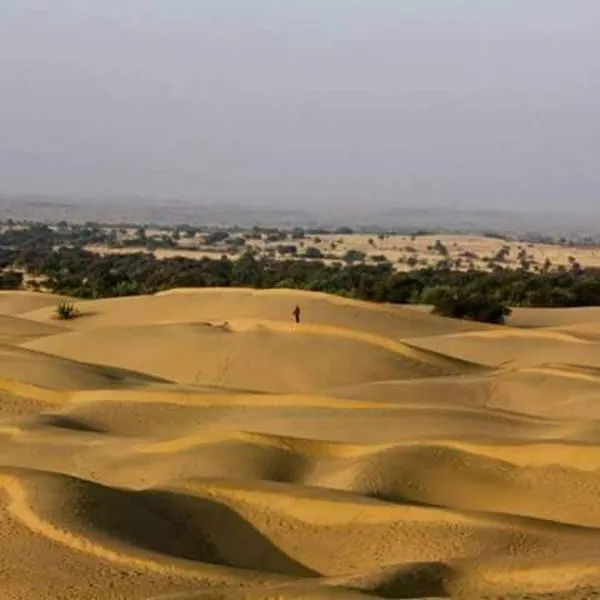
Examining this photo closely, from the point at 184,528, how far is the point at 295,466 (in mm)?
3001

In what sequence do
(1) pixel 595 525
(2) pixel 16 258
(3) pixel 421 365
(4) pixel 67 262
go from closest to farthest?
(1) pixel 595 525, (3) pixel 421 365, (4) pixel 67 262, (2) pixel 16 258

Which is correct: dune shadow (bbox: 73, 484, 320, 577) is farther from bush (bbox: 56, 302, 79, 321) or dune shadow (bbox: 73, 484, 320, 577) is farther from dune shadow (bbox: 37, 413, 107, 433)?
bush (bbox: 56, 302, 79, 321)

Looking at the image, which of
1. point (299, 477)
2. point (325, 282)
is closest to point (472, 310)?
point (325, 282)

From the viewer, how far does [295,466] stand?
1400 centimetres

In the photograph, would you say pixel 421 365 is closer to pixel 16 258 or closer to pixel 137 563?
pixel 137 563

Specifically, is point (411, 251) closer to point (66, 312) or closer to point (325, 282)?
point (325, 282)

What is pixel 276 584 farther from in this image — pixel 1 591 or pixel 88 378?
pixel 88 378

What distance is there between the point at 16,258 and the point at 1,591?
252 ft

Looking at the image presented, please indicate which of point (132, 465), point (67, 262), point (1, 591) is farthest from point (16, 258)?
point (1, 591)

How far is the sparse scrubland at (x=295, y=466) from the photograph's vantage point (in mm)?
9492

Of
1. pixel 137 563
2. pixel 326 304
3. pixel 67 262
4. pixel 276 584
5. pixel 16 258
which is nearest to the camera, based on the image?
pixel 276 584

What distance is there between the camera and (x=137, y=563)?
9758 mm

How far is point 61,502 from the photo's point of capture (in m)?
11.1

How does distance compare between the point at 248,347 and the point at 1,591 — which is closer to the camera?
the point at 1,591
